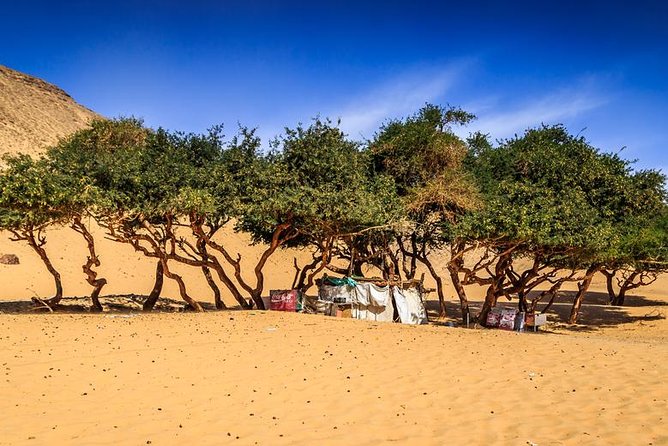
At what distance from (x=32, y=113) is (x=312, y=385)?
7652 cm

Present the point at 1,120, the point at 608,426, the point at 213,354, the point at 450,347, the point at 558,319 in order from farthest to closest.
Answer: the point at 1,120, the point at 558,319, the point at 450,347, the point at 213,354, the point at 608,426

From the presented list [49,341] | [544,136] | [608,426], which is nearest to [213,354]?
[49,341]

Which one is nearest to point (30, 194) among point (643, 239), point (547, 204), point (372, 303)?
point (372, 303)

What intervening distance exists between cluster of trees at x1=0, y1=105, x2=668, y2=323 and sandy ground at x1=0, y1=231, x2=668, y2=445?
4339mm

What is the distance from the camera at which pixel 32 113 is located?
232 ft

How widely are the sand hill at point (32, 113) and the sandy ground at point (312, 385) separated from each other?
51.0 m

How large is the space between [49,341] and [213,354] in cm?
421

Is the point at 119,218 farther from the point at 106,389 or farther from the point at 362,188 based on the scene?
the point at 106,389

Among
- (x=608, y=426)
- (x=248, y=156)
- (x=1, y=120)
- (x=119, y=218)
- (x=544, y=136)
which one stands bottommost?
(x=608, y=426)

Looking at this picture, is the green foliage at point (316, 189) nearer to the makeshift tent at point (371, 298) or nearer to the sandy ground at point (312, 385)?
the makeshift tent at point (371, 298)

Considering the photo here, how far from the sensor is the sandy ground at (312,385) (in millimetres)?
6694

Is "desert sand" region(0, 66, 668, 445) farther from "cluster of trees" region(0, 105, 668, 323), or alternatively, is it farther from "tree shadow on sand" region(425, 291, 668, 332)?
"tree shadow on sand" region(425, 291, 668, 332)

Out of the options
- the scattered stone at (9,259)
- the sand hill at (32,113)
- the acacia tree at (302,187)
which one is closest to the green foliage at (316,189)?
the acacia tree at (302,187)

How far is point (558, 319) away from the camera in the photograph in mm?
28656
